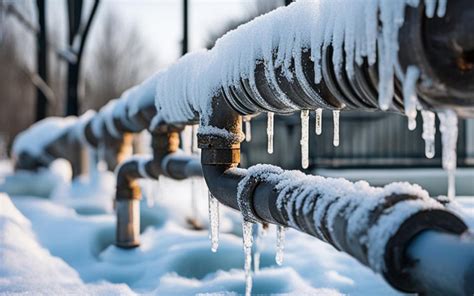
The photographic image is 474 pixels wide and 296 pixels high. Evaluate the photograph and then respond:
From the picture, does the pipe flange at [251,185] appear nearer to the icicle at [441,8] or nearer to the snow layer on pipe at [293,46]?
the snow layer on pipe at [293,46]

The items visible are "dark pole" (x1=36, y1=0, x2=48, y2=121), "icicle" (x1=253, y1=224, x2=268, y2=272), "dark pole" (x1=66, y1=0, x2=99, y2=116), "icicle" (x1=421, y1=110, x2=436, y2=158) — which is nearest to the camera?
"icicle" (x1=421, y1=110, x2=436, y2=158)

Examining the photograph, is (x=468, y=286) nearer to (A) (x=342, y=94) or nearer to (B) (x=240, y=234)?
(A) (x=342, y=94)

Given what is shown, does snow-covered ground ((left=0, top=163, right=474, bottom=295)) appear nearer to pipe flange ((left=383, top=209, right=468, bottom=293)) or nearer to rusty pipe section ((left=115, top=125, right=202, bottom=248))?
rusty pipe section ((left=115, top=125, right=202, bottom=248))

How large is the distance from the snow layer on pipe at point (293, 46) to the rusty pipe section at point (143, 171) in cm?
65

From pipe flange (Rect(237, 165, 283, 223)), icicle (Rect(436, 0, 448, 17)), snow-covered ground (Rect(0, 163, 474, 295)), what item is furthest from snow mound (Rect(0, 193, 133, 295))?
icicle (Rect(436, 0, 448, 17))

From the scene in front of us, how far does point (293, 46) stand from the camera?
1.69m

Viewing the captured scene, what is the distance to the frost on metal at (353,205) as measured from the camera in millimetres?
1227

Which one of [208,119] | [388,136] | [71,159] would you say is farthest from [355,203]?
[388,136]

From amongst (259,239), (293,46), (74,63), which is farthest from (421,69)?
(74,63)

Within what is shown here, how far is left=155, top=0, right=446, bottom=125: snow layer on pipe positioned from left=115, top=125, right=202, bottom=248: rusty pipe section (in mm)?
653

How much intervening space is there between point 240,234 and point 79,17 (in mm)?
6981

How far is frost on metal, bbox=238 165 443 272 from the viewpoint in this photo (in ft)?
4.02

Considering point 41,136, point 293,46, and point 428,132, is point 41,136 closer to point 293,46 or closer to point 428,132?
point 293,46

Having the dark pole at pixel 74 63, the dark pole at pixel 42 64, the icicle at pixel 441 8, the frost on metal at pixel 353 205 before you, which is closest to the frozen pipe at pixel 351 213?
the frost on metal at pixel 353 205
